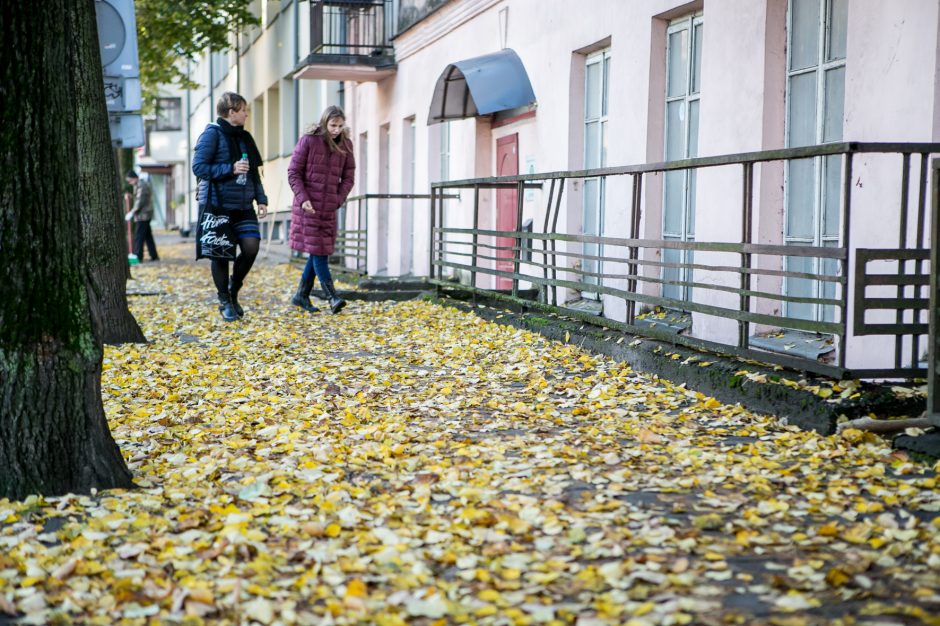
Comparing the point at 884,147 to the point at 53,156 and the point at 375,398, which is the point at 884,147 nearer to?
the point at 375,398

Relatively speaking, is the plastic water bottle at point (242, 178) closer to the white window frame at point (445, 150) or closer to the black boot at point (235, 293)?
the black boot at point (235, 293)

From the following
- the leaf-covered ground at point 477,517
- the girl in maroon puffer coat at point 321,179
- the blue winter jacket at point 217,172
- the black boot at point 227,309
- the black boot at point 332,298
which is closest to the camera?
the leaf-covered ground at point 477,517

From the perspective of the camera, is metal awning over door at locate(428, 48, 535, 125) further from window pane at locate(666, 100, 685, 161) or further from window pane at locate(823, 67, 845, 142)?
window pane at locate(823, 67, 845, 142)

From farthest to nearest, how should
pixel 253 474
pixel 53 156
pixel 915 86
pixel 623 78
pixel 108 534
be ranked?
pixel 623 78, pixel 915 86, pixel 253 474, pixel 53 156, pixel 108 534

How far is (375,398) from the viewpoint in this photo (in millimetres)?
7164

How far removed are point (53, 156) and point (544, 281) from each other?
19.1 ft

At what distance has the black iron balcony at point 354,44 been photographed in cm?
1992

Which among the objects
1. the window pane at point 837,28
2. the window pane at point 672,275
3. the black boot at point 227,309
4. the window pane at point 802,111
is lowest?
the black boot at point 227,309

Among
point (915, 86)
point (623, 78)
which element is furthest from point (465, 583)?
point (623, 78)

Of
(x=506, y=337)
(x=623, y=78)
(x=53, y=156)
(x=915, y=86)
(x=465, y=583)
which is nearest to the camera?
(x=465, y=583)

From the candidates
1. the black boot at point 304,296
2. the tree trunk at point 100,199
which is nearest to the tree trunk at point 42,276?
the tree trunk at point 100,199

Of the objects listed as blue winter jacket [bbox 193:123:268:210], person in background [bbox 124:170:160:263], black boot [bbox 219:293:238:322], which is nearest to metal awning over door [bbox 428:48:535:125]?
blue winter jacket [bbox 193:123:268:210]

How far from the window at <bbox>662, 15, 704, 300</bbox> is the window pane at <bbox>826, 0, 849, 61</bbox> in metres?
1.99

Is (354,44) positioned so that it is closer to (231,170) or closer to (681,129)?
(231,170)
